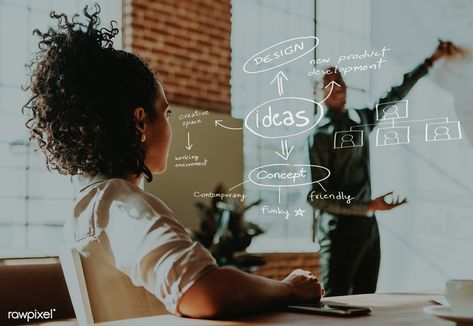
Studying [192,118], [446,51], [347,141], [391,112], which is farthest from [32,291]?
[446,51]

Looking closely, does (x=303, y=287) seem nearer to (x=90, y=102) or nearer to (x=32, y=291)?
(x=90, y=102)

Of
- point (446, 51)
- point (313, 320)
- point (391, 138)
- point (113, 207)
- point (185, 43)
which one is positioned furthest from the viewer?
point (185, 43)

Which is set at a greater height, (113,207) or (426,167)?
(426,167)

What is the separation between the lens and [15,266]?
334cm

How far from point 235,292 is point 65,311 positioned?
2.57 metres

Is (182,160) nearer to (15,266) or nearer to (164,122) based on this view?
(15,266)

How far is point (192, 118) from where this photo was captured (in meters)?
4.22

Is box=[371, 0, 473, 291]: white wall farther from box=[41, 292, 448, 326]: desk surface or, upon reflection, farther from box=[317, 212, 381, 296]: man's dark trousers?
box=[41, 292, 448, 326]: desk surface

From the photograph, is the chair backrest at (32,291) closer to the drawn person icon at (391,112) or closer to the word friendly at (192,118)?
the word friendly at (192,118)

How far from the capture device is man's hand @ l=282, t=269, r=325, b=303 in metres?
1.30

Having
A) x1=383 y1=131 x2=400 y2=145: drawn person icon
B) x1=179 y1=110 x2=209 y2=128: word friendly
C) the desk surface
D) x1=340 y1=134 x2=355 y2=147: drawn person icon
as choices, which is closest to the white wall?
x1=383 y1=131 x2=400 y2=145: drawn person icon

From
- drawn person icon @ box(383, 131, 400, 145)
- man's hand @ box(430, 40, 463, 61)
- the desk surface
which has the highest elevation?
man's hand @ box(430, 40, 463, 61)

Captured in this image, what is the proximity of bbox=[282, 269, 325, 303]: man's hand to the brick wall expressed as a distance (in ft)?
9.94

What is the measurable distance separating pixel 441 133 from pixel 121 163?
6.40ft
